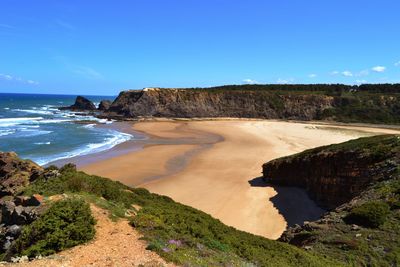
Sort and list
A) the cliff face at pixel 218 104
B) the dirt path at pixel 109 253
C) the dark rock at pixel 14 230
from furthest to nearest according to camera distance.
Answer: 1. the cliff face at pixel 218 104
2. the dark rock at pixel 14 230
3. the dirt path at pixel 109 253

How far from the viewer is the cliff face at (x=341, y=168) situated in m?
17.8

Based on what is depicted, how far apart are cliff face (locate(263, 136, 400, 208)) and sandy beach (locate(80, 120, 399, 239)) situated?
973 millimetres

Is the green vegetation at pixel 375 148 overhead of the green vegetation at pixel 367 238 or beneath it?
overhead

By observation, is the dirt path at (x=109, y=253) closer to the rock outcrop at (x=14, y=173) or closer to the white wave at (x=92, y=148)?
the rock outcrop at (x=14, y=173)

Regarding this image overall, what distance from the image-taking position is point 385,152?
1822cm

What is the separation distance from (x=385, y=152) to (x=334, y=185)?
9.89ft

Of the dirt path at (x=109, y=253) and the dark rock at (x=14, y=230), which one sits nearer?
the dirt path at (x=109, y=253)

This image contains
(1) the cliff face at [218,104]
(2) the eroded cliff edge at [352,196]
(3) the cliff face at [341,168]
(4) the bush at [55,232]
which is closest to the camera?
(4) the bush at [55,232]

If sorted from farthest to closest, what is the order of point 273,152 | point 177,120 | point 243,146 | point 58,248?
1. point 177,120
2. point 243,146
3. point 273,152
4. point 58,248

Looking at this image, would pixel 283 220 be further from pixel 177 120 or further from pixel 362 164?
pixel 177 120

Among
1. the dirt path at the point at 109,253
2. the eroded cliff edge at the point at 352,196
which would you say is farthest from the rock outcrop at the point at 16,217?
Answer: the eroded cliff edge at the point at 352,196

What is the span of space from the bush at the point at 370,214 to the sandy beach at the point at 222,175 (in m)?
4.23

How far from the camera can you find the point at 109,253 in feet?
25.4

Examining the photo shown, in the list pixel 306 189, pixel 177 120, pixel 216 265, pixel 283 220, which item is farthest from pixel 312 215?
pixel 177 120
